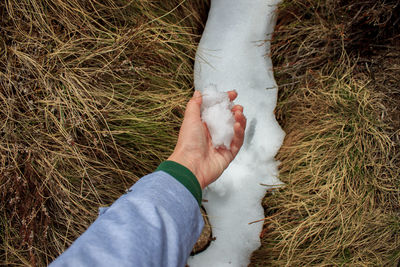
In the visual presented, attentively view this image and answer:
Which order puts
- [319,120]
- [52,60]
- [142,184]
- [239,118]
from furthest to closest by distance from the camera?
[319,120] → [52,60] → [239,118] → [142,184]

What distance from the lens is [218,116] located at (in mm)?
1510

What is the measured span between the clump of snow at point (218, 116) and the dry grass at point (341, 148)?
0.65 metres

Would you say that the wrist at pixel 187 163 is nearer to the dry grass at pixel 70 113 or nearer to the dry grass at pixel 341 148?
the dry grass at pixel 70 113

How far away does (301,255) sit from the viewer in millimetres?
1780

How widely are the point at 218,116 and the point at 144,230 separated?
2.69ft

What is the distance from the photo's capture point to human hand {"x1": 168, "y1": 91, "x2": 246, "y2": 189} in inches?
54.6

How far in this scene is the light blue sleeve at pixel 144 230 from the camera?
837mm

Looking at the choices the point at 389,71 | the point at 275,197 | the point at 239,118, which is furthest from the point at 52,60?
the point at 389,71

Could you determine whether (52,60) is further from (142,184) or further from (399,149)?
(399,149)

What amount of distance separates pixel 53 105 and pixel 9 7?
26.9 inches

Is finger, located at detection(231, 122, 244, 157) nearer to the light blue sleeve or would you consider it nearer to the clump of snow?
the clump of snow

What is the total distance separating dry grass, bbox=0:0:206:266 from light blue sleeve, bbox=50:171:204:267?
645 millimetres

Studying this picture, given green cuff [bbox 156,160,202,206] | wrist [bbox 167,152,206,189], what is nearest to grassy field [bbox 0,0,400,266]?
wrist [bbox 167,152,206,189]

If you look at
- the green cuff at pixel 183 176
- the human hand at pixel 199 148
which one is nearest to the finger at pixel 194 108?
the human hand at pixel 199 148
